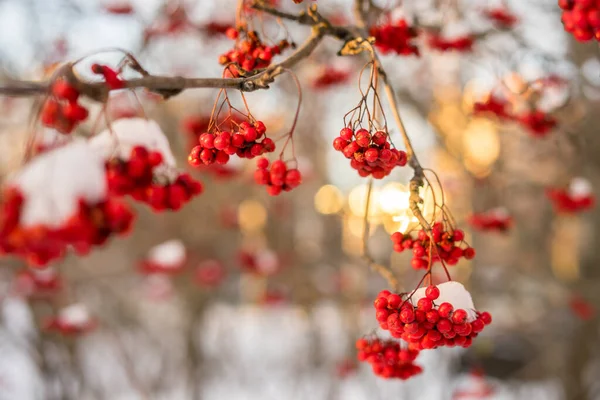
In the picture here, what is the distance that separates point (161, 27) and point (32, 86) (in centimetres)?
341

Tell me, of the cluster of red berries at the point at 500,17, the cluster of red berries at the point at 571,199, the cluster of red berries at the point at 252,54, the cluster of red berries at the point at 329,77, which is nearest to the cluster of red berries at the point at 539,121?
the cluster of red berries at the point at 571,199

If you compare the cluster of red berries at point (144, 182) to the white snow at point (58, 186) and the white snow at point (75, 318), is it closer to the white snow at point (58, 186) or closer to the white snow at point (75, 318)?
the white snow at point (58, 186)

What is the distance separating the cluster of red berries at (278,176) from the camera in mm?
1688

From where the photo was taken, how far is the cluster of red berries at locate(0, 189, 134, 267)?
1.09 metres

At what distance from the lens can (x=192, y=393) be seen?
22.8 ft

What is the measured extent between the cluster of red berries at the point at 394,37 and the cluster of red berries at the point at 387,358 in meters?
1.36

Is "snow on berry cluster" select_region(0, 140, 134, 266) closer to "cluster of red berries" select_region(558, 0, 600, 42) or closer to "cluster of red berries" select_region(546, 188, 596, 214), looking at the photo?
"cluster of red berries" select_region(558, 0, 600, 42)

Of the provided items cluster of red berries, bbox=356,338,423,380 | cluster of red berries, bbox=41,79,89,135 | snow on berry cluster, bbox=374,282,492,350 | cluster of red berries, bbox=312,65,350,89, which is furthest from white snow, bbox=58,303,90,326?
snow on berry cluster, bbox=374,282,492,350

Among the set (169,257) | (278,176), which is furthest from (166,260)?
(278,176)

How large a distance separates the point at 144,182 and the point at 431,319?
36.6 inches

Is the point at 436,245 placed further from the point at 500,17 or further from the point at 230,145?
the point at 500,17

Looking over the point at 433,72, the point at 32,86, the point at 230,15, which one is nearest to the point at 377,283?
the point at 433,72

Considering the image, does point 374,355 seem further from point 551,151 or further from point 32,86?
point 551,151

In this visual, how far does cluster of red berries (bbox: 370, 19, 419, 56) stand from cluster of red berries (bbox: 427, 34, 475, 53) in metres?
0.90
